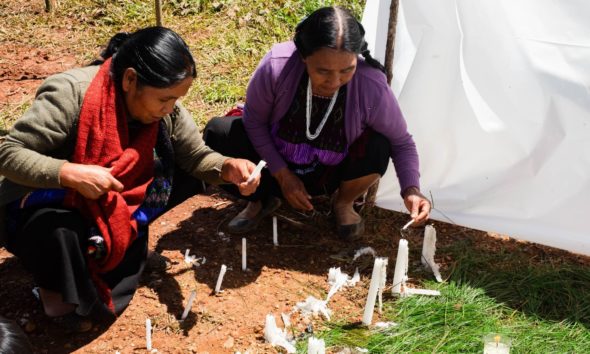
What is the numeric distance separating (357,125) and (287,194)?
16.9 inches

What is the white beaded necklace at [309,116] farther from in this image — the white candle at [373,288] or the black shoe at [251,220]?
the white candle at [373,288]

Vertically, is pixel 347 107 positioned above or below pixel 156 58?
below

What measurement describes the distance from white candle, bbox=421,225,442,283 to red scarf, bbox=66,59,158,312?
3.97ft

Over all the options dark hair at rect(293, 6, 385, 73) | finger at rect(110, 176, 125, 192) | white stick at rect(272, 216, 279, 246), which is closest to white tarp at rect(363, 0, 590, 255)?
dark hair at rect(293, 6, 385, 73)

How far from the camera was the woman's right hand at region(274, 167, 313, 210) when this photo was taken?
8.95 ft

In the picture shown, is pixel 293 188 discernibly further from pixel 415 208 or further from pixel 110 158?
pixel 110 158

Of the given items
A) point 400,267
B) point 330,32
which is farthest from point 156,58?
point 400,267

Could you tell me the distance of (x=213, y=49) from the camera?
4844mm

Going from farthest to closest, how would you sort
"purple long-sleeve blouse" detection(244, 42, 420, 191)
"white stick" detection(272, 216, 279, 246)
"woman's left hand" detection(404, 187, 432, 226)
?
"white stick" detection(272, 216, 279, 246), "purple long-sleeve blouse" detection(244, 42, 420, 191), "woman's left hand" detection(404, 187, 432, 226)

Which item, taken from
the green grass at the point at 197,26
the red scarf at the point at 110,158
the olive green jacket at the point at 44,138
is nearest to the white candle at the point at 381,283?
the red scarf at the point at 110,158

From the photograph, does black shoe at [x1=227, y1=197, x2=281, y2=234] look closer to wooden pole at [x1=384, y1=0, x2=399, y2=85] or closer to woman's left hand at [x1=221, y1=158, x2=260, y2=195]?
woman's left hand at [x1=221, y1=158, x2=260, y2=195]

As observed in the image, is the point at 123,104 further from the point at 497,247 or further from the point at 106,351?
the point at 497,247

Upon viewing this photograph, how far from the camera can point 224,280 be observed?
2.73 m

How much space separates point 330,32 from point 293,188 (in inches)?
27.9
